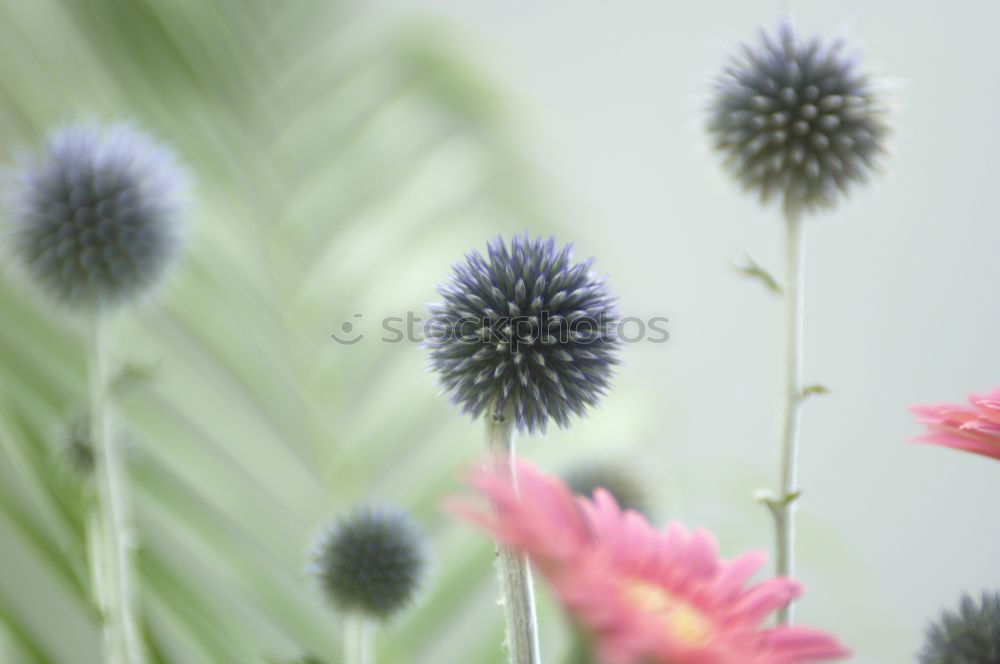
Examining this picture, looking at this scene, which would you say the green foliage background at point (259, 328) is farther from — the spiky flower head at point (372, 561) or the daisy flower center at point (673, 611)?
the daisy flower center at point (673, 611)

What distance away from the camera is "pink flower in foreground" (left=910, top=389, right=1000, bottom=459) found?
225mm

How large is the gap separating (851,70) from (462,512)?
13.0 inches

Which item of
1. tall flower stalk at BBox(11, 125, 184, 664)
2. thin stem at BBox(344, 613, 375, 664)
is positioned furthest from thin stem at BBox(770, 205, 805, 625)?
tall flower stalk at BBox(11, 125, 184, 664)

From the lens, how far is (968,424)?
0.23m

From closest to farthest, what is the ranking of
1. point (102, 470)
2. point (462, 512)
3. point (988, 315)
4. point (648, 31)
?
point (462, 512), point (102, 470), point (988, 315), point (648, 31)

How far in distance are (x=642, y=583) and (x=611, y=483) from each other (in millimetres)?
255

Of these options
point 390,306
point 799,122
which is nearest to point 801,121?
point 799,122

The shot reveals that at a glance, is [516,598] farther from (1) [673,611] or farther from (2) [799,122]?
(2) [799,122]

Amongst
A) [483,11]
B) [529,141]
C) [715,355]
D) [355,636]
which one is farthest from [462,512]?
[483,11]

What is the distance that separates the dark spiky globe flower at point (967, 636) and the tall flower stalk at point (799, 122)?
16cm

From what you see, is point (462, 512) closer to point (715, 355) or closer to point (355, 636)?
point (355, 636)

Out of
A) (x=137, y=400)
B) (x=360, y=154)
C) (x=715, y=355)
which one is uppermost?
(x=715, y=355)

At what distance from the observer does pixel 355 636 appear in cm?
31

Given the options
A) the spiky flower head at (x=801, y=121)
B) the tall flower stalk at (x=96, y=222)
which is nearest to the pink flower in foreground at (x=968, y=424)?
the spiky flower head at (x=801, y=121)
